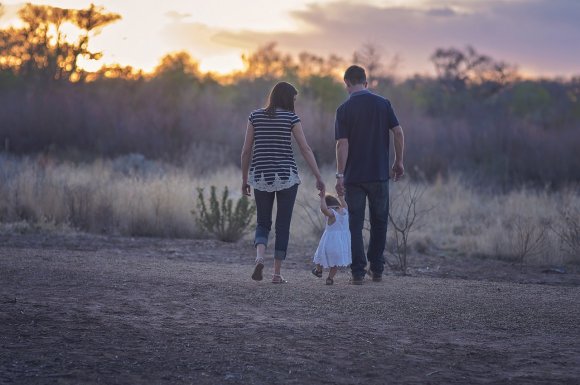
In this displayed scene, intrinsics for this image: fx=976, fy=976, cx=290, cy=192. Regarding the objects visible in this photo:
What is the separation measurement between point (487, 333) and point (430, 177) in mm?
19974

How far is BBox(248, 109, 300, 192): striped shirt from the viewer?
881 centimetres

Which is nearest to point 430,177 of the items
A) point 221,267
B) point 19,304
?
point 221,267

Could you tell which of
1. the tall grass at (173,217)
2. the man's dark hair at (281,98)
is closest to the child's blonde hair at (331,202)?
the man's dark hair at (281,98)

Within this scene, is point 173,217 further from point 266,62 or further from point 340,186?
point 266,62

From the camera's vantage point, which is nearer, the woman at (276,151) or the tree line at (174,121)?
the woman at (276,151)

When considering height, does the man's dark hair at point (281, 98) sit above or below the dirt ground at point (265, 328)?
above

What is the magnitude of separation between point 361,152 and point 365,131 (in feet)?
0.66

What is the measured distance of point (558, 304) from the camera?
27.5 feet

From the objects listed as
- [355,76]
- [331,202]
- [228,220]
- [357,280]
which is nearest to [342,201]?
[331,202]

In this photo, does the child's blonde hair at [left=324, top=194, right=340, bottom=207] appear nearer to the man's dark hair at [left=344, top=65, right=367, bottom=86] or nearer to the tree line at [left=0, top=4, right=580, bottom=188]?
the man's dark hair at [left=344, top=65, right=367, bottom=86]

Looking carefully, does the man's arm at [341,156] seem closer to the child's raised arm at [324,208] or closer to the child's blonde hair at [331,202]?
the child's blonde hair at [331,202]

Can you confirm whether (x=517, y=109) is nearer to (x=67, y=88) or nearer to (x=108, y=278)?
(x=67, y=88)

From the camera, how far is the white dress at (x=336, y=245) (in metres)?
9.12

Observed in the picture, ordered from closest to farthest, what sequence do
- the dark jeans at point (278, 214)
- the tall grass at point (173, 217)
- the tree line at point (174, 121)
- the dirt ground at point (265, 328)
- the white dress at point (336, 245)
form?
1. the dirt ground at point (265, 328)
2. the dark jeans at point (278, 214)
3. the white dress at point (336, 245)
4. the tall grass at point (173, 217)
5. the tree line at point (174, 121)
